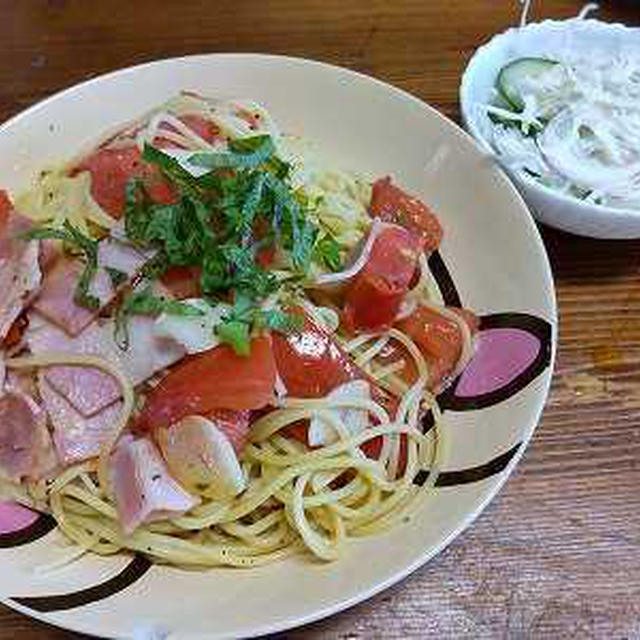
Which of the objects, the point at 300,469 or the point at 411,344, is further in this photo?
the point at 411,344

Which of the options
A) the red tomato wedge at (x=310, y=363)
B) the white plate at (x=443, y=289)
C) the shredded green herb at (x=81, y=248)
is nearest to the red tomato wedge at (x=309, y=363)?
the red tomato wedge at (x=310, y=363)

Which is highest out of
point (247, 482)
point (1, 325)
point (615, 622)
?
point (1, 325)

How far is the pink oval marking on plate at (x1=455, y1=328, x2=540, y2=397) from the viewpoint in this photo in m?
1.93

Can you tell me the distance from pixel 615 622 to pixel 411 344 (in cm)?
64

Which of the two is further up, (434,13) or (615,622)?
(434,13)

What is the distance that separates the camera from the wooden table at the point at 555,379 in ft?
5.86

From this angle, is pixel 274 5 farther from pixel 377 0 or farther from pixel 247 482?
pixel 247 482


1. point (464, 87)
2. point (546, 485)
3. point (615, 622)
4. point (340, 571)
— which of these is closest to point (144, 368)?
point (340, 571)

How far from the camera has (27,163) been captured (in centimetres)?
229

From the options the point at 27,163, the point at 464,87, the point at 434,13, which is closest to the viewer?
the point at 27,163

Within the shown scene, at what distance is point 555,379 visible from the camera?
2.15 meters

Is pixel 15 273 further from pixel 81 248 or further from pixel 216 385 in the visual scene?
pixel 216 385

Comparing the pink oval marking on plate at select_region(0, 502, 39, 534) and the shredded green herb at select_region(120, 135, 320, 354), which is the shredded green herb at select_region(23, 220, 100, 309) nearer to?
the shredded green herb at select_region(120, 135, 320, 354)

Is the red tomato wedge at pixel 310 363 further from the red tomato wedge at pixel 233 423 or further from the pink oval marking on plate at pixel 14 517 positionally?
the pink oval marking on plate at pixel 14 517
